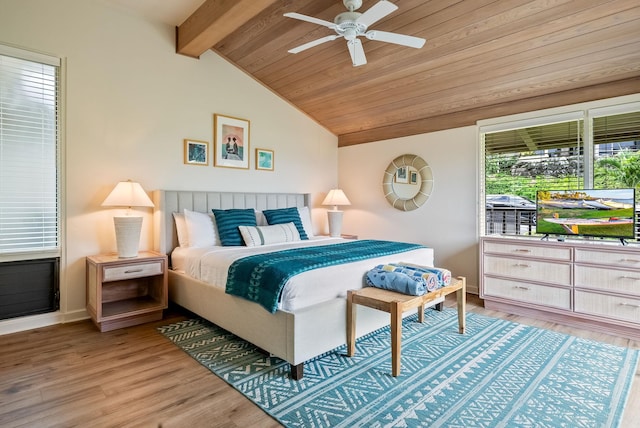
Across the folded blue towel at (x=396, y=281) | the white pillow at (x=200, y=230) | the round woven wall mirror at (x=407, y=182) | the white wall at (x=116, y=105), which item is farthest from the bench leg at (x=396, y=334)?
the white wall at (x=116, y=105)

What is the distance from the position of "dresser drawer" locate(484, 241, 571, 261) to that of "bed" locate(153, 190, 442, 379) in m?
0.73

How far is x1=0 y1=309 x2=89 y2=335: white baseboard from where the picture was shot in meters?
3.11

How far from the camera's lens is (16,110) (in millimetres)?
3135

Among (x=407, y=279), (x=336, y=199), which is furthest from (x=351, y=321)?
(x=336, y=199)

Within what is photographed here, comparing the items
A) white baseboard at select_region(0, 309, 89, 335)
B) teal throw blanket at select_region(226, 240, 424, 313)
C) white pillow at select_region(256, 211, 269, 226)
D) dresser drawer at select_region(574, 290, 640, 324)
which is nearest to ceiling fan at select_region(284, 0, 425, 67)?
teal throw blanket at select_region(226, 240, 424, 313)

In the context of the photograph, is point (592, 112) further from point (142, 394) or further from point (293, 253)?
point (142, 394)

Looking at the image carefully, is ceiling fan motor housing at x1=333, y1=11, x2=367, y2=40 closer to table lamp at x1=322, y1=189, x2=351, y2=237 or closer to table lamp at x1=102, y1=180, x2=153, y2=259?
table lamp at x1=102, y1=180, x2=153, y2=259

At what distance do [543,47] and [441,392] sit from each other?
2984mm

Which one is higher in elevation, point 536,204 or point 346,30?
point 346,30

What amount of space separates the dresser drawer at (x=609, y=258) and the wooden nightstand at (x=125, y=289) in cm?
399

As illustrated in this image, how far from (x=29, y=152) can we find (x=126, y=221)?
1.06 m

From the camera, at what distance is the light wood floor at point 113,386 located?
190 cm

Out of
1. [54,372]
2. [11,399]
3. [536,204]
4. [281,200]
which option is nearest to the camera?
[11,399]

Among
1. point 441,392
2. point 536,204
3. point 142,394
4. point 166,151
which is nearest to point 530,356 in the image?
point 441,392
